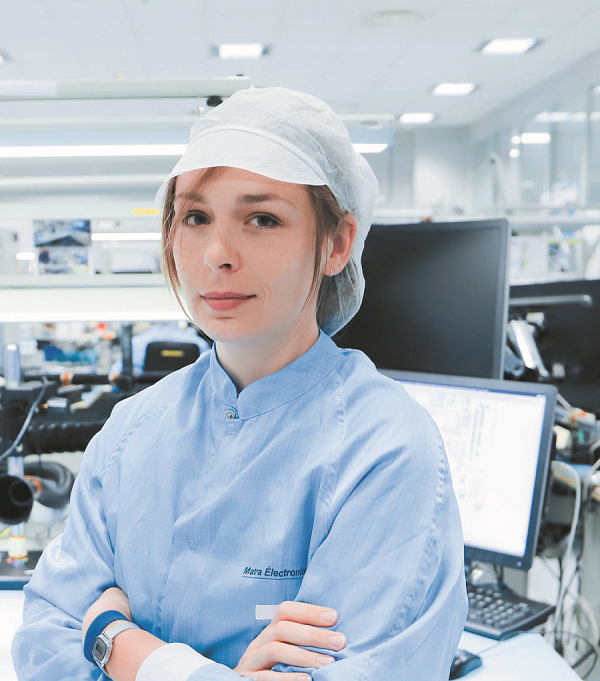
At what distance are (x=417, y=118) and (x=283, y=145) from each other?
7.64m

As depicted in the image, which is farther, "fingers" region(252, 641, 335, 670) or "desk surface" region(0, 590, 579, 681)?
"desk surface" region(0, 590, 579, 681)

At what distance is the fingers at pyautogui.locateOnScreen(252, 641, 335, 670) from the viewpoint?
65 centimetres

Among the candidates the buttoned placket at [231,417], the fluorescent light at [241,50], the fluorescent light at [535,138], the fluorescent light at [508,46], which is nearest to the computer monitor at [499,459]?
the buttoned placket at [231,417]

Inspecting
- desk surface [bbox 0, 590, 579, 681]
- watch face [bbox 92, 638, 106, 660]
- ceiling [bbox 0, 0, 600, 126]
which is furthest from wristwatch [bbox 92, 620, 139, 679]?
ceiling [bbox 0, 0, 600, 126]

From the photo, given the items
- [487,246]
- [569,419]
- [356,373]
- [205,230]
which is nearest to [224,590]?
[356,373]

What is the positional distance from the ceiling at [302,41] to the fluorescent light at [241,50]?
0.31ft

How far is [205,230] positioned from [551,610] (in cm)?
97

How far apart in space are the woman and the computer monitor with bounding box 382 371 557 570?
0.45m

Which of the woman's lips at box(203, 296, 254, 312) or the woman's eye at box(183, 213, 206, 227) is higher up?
the woman's eye at box(183, 213, 206, 227)

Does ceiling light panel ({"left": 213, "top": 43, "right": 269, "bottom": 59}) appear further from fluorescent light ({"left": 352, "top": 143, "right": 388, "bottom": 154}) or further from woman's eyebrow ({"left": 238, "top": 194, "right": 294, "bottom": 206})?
woman's eyebrow ({"left": 238, "top": 194, "right": 294, "bottom": 206})

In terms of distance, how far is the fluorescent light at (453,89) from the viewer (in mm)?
6395

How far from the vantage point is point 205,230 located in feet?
2.47

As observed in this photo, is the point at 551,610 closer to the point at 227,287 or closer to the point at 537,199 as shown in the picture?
the point at 227,287

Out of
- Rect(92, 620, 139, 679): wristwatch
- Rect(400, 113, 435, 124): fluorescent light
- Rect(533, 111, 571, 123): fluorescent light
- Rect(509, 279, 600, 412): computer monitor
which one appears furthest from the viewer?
Rect(400, 113, 435, 124): fluorescent light
